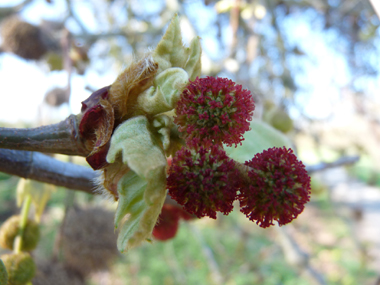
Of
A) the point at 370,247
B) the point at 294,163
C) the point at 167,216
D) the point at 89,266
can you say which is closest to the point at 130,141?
the point at 294,163

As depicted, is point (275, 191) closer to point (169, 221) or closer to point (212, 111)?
point (212, 111)

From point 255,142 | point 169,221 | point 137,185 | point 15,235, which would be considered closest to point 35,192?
point 15,235

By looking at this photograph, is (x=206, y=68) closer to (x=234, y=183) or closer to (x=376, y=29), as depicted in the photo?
(x=234, y=183)

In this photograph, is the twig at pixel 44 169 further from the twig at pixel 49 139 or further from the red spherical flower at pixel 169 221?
the red spherical flower at pixel 169 221

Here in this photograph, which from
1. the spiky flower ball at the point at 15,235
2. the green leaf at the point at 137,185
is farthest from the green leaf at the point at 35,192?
the green leaf at the point at 137,185

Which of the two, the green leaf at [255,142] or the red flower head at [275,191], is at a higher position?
the red flower head at [275,191]

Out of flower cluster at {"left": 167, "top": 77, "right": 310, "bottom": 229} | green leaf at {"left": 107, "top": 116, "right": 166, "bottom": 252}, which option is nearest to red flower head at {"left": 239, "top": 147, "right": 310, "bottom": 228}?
flower cluster at {"left": 167, "top": 77, "right": 310, "bottom": 229}

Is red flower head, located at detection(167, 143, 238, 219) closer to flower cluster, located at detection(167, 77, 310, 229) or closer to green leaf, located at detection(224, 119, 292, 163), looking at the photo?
flower cluster, located at detection(167, 77, 310, 229)
